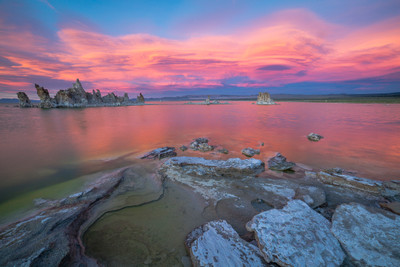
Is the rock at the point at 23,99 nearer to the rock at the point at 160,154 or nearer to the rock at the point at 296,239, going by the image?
the rock at the point at 160,154

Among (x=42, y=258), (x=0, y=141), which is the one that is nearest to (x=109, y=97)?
(x=0, y=141)

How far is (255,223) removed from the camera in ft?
10.6

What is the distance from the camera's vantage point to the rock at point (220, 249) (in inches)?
100

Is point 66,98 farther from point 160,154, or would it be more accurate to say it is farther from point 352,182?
point 352,182

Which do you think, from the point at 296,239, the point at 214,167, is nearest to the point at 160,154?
the point at 214,167

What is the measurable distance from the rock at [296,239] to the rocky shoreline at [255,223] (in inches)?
0.6

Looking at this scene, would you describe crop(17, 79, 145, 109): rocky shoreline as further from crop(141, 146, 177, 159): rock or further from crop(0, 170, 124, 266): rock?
crop(0, 170, 124, 266): rock

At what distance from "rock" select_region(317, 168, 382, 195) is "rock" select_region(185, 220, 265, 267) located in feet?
14.6

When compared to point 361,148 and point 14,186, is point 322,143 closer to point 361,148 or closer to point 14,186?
point 361,148

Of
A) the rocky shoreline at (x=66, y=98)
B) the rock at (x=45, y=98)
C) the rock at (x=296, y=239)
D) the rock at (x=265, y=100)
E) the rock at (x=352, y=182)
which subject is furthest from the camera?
the rock at (x=265, y=100)

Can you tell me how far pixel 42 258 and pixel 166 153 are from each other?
6.06 meters

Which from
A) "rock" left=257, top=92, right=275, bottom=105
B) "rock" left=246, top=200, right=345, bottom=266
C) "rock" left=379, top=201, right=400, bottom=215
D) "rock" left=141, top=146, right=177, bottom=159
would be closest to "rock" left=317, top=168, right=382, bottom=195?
"rock" left=379, top=201, right=400, bottom=215

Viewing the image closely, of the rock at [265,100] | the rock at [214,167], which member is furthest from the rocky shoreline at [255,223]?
the rock at [265,100]

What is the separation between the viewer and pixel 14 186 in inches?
211
